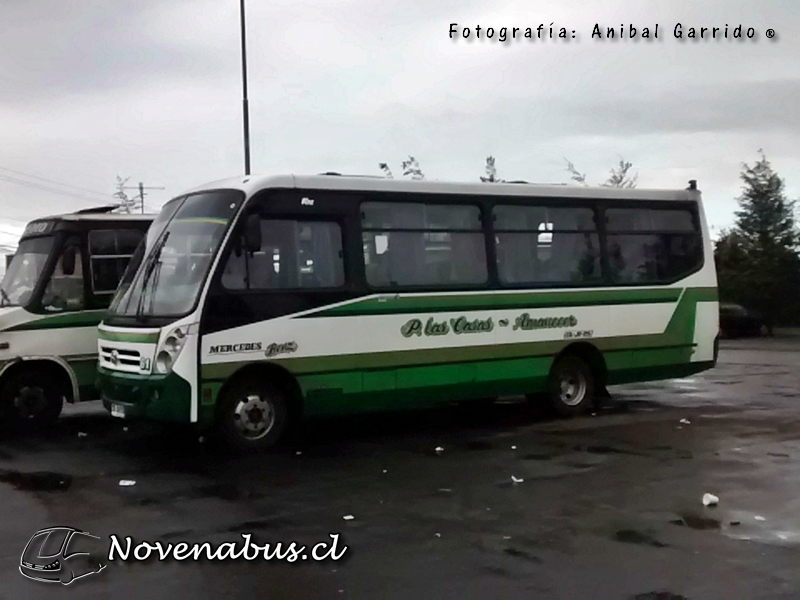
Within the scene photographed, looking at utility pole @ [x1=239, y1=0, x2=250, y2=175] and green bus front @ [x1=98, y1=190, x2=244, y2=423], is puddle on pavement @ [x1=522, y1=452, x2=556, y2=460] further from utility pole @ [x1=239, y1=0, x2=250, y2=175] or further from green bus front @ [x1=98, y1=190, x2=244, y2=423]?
utility pole @ [x1=239, y1=0, x2=250, y2=175]

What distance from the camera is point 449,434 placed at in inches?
501

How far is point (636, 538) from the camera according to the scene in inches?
295

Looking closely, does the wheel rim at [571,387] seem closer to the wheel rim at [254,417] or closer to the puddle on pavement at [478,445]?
the puddle on pavement at [478,445]

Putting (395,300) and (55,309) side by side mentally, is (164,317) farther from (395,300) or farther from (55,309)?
(395,300)

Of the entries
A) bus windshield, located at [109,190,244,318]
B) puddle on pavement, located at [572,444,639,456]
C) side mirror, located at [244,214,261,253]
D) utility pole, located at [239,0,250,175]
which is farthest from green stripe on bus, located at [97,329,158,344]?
utility pole, located at [239,0,250,175]

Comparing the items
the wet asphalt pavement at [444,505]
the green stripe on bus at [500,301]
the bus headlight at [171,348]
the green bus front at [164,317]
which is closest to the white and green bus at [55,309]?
the wet asphalt pavement at [444,505]

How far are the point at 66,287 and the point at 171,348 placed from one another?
10.2 ft

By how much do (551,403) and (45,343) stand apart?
675cm

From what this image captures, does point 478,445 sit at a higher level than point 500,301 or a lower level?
lower

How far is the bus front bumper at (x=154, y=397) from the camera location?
10625 millimetres

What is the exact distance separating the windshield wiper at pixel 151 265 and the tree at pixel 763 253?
3441 centimetres

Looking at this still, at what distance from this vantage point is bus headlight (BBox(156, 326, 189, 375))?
34.9 ft

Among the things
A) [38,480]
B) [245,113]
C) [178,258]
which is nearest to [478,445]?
[178,258]

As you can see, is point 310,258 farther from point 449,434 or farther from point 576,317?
point 576,317
